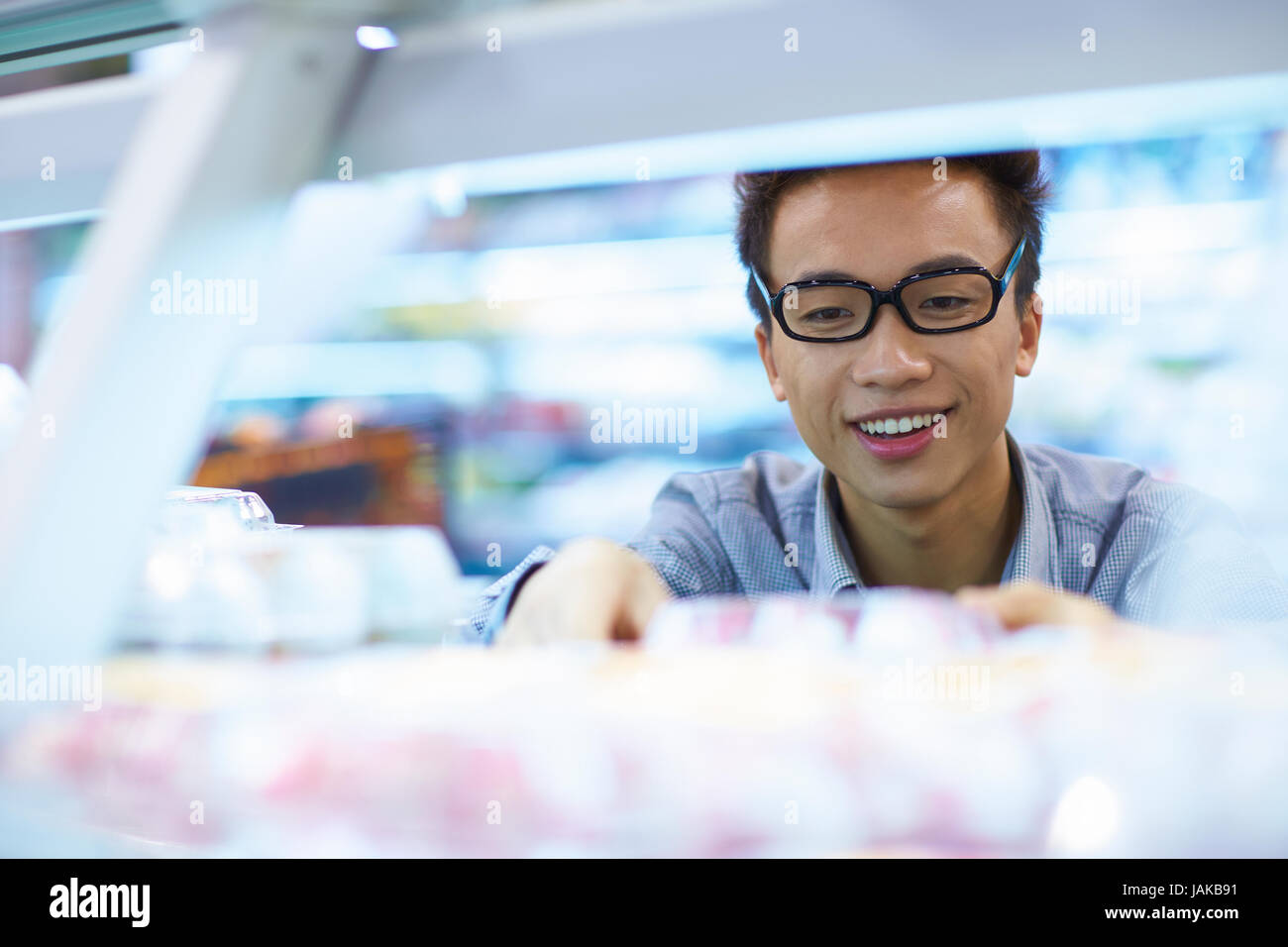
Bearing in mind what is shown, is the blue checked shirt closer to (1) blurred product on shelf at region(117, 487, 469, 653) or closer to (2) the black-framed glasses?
(1) blurred product on shelf at region(117, 487, 469, 653)

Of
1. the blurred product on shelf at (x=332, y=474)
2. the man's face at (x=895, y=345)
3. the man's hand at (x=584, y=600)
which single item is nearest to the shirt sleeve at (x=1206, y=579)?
the man's face at (x=895, y=345)

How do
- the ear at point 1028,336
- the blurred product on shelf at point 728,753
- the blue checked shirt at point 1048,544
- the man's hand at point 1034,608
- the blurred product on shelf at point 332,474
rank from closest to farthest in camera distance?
the blurred product on shelf at point 728,753
the man's hand at point 1034,608
the blue checked shirt at point 1048,544
the ear at point 1028,336
the blurred product on shelf at point 332,474

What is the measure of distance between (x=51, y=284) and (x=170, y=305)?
98 centimetres

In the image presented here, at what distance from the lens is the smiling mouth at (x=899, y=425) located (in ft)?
3.64

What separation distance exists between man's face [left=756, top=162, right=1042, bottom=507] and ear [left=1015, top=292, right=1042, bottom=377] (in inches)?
1.9

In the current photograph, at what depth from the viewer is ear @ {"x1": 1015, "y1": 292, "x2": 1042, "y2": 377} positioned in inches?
49.2

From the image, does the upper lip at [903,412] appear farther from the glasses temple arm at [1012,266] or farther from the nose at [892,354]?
the glasses temple arm at [1012,266]

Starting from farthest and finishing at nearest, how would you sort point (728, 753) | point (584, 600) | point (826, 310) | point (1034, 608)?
point (826, 310) < point (584, 600) < point (1034, 608) < point (728, 753)

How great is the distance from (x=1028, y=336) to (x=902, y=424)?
0.31m

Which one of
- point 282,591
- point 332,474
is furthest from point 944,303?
point 332,474

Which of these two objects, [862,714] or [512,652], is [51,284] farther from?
[862,714]

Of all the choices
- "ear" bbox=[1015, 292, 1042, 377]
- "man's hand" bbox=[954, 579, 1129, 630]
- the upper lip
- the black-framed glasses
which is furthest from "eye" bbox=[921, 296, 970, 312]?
"man's hand" bbox=[954, 579, 1129, 630]

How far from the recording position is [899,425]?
1.12m

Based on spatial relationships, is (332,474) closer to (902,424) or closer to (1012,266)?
(902,424)
